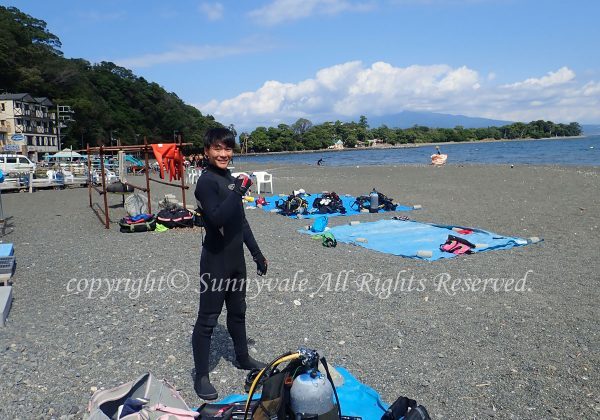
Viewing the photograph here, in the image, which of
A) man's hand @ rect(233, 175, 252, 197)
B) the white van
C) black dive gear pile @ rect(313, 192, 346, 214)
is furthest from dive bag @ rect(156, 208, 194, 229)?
the white van

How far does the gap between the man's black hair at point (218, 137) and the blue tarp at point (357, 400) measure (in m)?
1.93

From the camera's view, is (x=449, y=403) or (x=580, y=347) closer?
(x=449, y=403)

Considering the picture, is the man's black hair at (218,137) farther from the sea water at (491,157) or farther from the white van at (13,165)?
the sea water at (491,157)

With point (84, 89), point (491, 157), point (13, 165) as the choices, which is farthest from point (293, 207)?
point (84, 89)

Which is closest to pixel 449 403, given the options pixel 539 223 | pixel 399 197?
pixel 539 223

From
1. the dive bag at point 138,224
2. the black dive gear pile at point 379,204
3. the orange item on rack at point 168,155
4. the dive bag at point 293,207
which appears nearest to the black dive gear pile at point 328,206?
the dive bag at point 293,207

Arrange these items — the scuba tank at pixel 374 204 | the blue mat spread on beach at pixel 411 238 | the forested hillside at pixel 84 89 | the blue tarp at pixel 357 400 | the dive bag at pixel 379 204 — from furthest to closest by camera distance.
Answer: the forested hillside at pixel 84 89
the dive bag at pixel 379 204
the scuba tank at pixel 374 204
the blue mat spread on beach at pixel 411 238
the blue tarp at pixel 357 400

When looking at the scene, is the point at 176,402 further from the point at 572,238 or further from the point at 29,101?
the point at 29,101

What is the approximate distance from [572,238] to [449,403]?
704 centimetres

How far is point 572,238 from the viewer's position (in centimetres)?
907

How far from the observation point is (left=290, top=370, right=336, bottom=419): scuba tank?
2652 millimetres

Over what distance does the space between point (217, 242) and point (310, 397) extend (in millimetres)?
1442

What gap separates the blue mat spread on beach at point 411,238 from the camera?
831 centimetres

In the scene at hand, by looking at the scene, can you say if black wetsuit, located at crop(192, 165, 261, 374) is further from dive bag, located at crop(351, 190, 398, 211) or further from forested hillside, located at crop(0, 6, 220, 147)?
forested hillside, located at crop(0, 6, 220, 147)
